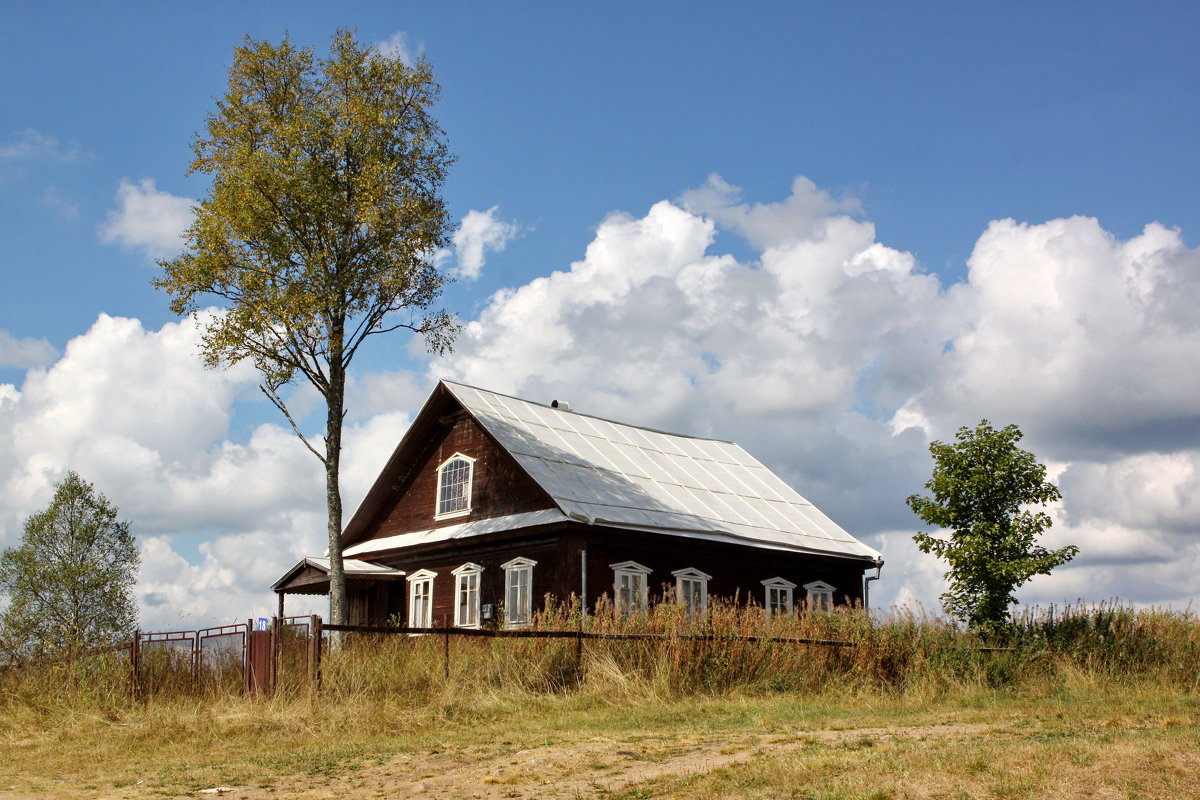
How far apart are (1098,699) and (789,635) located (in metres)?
4.75

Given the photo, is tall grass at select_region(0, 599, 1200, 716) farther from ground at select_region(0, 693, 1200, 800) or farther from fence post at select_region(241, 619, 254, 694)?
ground at select_region(0, 693, 1200, 800)

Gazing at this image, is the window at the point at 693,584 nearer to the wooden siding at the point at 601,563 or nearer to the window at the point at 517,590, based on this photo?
the wooden siding at the point at 601,563

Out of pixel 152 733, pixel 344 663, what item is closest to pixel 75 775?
pixel 152 733

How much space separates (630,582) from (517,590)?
2.61 metres

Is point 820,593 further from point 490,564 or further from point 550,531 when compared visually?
point 490,564

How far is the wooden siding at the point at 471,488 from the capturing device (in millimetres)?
24672

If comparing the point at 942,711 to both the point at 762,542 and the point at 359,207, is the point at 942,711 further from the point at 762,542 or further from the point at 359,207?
the point at 359,207

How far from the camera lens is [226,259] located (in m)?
21.8

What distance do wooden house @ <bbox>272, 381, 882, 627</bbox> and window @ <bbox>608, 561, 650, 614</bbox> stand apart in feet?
0.09

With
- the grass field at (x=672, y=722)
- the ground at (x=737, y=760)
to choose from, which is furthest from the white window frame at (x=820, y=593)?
the ground at (x=737, y=760)

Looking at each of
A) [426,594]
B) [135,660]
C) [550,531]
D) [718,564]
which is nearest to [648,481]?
[718,564]

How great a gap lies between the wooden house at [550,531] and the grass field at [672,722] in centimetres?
510

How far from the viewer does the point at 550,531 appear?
2325 cm

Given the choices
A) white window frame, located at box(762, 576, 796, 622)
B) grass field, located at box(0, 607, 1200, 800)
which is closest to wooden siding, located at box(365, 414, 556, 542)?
white window frame, located at box(762, 576, 796, 622)
